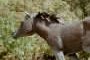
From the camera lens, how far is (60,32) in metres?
3.37

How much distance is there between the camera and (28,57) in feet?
16.2

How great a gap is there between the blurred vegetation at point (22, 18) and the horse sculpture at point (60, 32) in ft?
4.33

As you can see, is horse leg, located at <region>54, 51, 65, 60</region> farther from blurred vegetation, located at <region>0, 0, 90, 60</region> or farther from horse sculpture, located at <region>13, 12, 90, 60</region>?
blurred vegetation, located at <region>0, 0, 90, 60</region>

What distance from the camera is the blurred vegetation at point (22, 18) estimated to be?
4820 millimetres

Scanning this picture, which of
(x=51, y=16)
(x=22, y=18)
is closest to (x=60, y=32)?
(x=51, y=16)

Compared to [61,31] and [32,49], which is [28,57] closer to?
[32,49]

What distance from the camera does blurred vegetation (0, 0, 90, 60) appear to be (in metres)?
4.82

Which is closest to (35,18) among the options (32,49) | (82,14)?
(32,49)

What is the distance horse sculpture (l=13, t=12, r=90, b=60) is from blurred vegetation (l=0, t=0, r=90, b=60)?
132 cm

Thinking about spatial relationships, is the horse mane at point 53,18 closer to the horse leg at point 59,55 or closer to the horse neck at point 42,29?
the horse neck at point 42,29

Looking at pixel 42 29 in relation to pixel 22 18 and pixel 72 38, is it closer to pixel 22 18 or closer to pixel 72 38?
pixel 72 38

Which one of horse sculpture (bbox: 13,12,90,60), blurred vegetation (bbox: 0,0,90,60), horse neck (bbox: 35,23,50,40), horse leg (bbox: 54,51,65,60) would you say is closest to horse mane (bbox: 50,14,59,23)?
horse sculpture (bbox: 13,12,90,60)

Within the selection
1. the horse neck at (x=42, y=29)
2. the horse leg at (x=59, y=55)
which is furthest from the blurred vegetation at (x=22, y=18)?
the horse leg at (x=59, y=55)

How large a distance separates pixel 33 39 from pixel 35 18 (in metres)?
1.76
